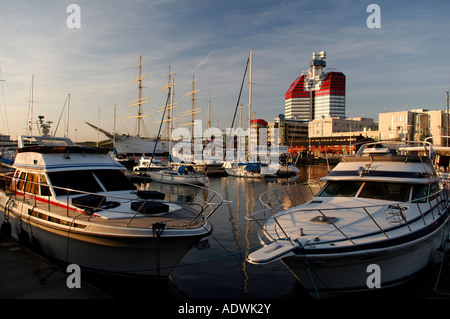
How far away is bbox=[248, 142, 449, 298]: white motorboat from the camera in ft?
19.6

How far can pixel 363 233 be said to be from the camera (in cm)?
650

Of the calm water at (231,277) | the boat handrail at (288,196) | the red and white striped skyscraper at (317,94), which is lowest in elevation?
the calm water at (231,277)

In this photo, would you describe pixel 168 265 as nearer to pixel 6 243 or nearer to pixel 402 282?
pixel 402 282

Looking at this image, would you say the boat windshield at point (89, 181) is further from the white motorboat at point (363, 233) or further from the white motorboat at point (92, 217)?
the white motorboat at point (363, 233)

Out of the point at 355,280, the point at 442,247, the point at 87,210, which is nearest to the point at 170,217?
the point at 87,210

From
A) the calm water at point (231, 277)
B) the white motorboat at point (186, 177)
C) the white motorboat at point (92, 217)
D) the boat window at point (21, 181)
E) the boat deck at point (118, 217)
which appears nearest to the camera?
the white motorboat at point (92, 217)

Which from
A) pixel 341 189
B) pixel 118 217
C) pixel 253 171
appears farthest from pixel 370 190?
pixel 253 171

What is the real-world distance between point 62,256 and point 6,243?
2.96 metres

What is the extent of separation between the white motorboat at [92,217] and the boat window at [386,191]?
454 centimetres

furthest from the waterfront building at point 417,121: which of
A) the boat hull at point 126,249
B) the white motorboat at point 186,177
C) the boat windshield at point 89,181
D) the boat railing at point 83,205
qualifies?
the boat hull at point 126,249

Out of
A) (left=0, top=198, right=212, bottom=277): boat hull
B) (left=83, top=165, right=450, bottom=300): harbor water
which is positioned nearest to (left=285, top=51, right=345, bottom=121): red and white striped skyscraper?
(left=83, top=165, right=450, bottom=300): harbor water

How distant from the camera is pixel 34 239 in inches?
354

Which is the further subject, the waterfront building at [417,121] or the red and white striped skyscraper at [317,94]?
the red and white striped skyscraper at [317,94]

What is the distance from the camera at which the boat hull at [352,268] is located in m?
5.96
